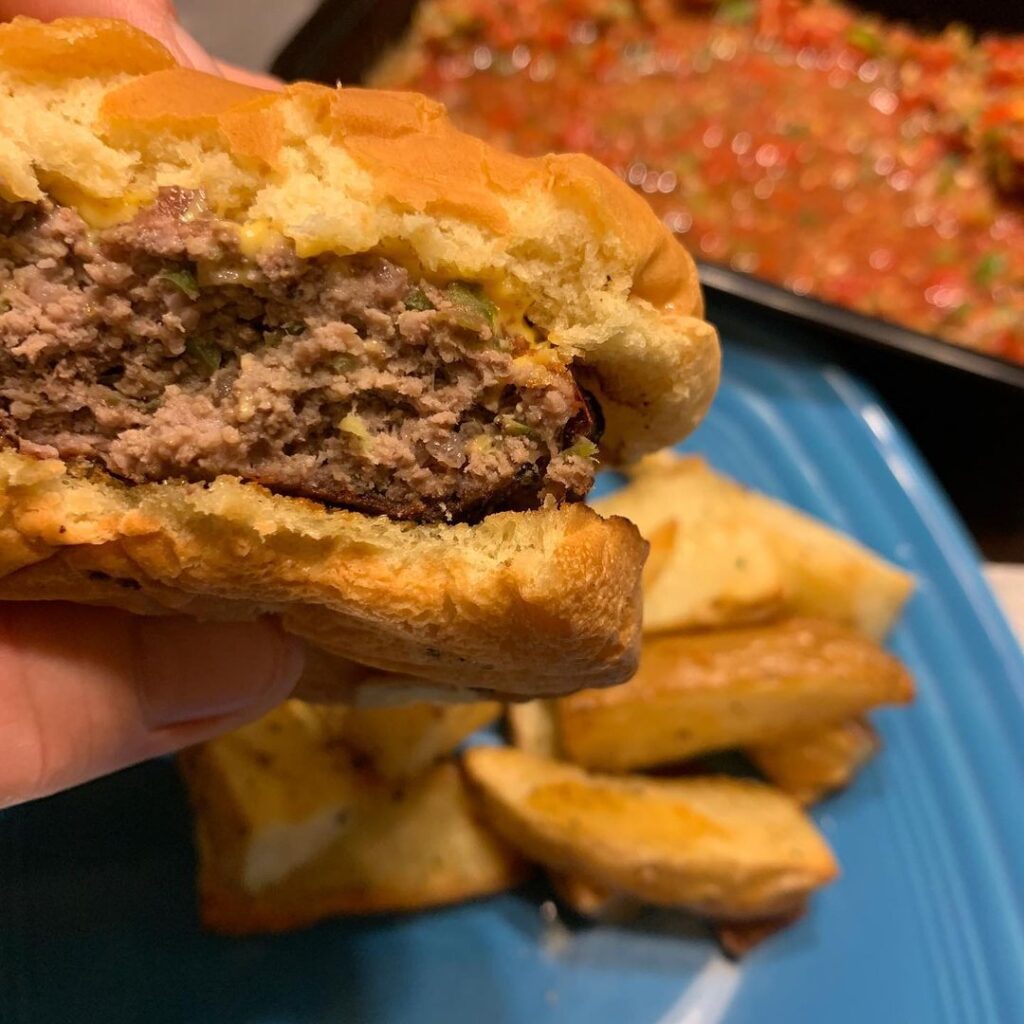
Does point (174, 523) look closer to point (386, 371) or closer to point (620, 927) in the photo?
point (386, 371)

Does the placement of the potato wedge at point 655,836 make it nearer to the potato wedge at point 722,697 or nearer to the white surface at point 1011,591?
the potato wedge at point 722,697

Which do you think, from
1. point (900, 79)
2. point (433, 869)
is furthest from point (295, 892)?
point (900, 79)

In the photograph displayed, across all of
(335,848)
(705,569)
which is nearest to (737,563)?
→ (705,569)

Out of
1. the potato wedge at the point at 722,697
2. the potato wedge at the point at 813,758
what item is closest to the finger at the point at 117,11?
the potato wedge at the point at 722,697

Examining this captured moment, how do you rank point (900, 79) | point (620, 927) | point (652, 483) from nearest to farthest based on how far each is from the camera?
point (620, 927) → point (652, 483) → point (900, 79)

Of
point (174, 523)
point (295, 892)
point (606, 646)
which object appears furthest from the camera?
point (295, 892)
